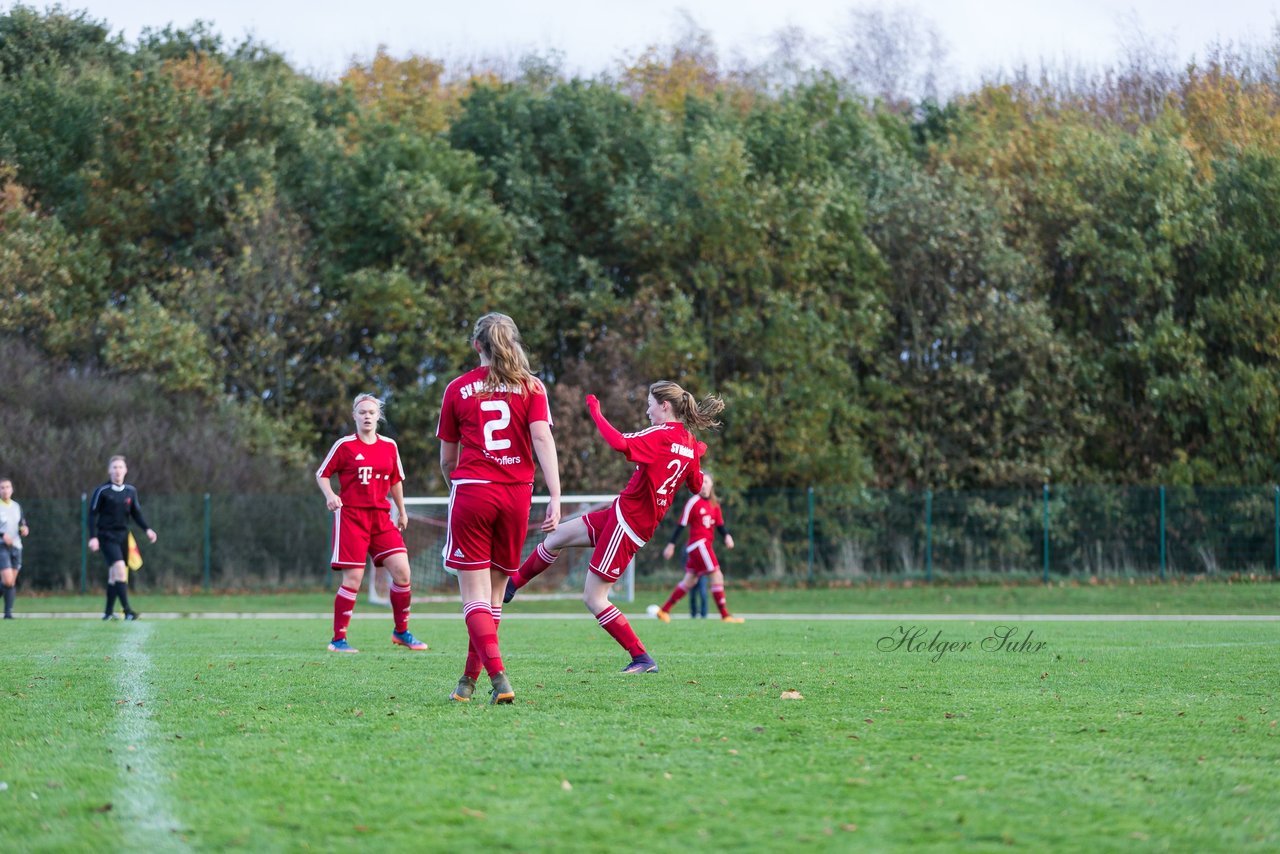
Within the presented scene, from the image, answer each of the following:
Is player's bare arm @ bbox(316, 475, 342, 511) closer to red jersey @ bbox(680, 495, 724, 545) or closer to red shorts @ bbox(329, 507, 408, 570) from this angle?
red shorts @ bbox(329, 507, 408, 570)

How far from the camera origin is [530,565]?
9.91 meters

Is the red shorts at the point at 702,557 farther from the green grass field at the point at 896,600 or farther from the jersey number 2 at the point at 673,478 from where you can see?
the jersey number 2 at the point at 673,478

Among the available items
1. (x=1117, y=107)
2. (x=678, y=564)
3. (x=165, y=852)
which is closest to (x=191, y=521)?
(x=678, y=564)

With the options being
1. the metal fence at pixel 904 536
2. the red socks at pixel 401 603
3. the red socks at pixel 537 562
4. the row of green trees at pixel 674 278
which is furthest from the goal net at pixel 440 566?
the red socks at pixel 537 562

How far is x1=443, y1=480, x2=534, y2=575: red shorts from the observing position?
7.38 meters

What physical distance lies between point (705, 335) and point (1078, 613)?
11773mm

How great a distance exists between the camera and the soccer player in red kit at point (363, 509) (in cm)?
1184

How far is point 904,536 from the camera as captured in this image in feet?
96.8

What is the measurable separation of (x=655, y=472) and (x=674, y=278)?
2229 centimetres

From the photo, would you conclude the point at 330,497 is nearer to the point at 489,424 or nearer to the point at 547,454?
the point at 489,424

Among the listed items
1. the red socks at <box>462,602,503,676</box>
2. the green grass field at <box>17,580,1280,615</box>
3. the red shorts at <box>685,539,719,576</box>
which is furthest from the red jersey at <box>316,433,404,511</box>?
the green grass field at <box>17,580,1280,615</box>

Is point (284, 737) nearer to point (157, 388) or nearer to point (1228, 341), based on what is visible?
point (157, 388)

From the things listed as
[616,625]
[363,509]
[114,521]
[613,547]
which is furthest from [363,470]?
[114,521]

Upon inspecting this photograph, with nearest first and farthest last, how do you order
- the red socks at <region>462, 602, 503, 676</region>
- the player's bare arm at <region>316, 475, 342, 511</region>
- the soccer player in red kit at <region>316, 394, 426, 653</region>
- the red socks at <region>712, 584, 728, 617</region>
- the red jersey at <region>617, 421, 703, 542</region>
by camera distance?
the red socks at <region>462, 602, 503, 676</region> → the red jersey at <region>617, 421, 703, 542</region> → the player's bare arm at <region>316, 475, 342, 511</region> → the soccer player in red kit at <region>316, 394, 426, 653</region> → the red socks at <region>712, 584, 728, 617</region>
